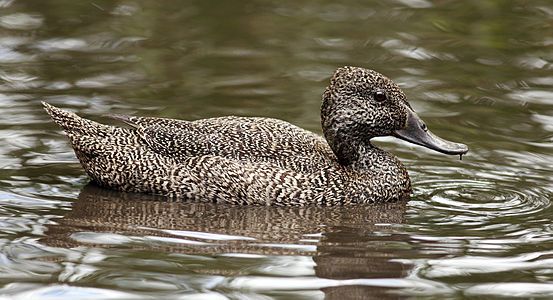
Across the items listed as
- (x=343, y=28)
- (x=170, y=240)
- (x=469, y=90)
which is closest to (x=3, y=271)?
(x=170, y=240)

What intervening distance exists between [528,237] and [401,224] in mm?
1028

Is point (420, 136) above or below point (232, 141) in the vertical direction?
above

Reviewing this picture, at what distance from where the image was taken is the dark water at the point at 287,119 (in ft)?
30.3

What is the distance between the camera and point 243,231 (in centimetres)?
1040

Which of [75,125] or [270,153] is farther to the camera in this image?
[75,125]

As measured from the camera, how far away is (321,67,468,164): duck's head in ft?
37.8

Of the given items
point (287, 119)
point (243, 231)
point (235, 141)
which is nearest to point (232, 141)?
point (235, 141)

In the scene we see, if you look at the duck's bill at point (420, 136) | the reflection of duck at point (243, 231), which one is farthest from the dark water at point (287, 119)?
the duck's bill at point (420, 136)

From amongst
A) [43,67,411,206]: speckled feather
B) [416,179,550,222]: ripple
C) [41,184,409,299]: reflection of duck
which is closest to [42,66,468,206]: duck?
[43,67,411,206]: speckled feather

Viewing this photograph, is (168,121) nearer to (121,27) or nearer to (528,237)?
(528,237)

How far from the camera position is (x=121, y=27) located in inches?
629

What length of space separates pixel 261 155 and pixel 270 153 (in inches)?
2.9

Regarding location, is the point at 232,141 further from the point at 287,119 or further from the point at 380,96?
the point at 287,119

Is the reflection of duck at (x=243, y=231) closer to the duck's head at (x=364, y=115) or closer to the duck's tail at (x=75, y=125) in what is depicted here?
the duck's tail at (x=75, y=125)
